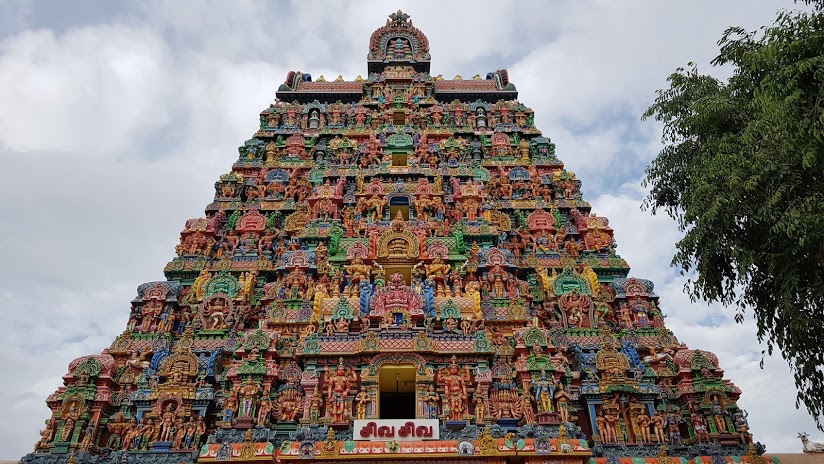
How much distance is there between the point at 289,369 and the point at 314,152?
422 inches

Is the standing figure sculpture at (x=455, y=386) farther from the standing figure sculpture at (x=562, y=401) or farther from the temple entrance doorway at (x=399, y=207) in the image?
the temple entrance doorway at (x=399, y=207)

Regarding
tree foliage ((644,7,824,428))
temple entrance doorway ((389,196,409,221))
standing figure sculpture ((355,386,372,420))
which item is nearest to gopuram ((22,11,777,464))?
standing figure sculpture ((355,386,372,420))

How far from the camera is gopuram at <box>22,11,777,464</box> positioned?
40.2 ft

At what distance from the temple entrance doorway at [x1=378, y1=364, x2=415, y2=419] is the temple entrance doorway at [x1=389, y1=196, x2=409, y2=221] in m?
6.54

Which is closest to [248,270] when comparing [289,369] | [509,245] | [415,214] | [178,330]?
[178,330]

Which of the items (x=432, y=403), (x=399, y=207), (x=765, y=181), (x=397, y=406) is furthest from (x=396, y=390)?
(x=765, y=181)

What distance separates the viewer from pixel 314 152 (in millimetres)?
22328

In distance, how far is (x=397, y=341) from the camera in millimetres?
13469

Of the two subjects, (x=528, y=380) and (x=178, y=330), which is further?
(x=178, y=330)

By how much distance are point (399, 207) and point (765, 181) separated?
39.1 ft

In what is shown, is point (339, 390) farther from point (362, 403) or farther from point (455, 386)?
point (455, 386)

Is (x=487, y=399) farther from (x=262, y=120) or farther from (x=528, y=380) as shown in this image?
(x=262, y=120)

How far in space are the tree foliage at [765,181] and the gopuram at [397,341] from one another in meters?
3.35

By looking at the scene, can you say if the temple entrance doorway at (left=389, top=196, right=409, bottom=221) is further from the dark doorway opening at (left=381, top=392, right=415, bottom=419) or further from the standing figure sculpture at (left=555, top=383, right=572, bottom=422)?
the standing figure sculpture at (left=555, top=383, right=572, bottom=422)
